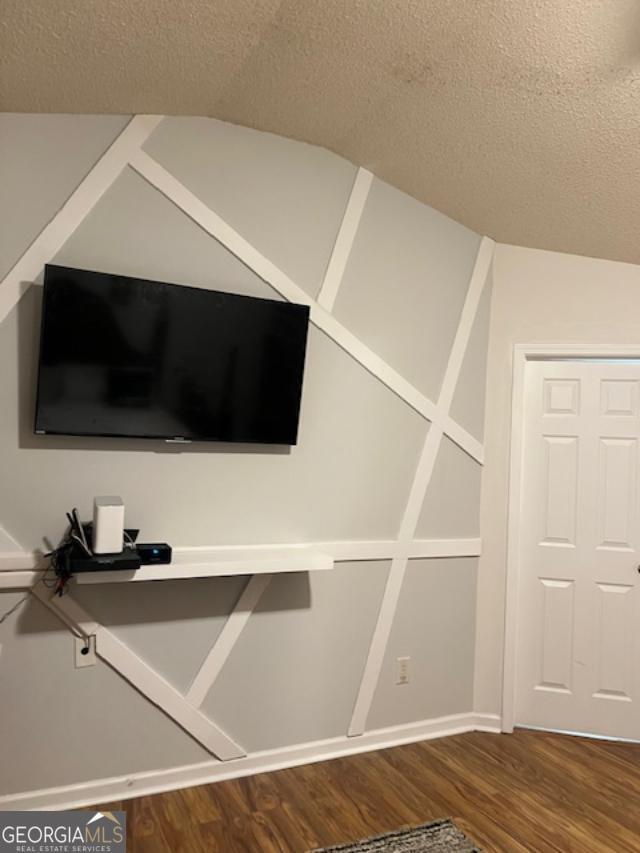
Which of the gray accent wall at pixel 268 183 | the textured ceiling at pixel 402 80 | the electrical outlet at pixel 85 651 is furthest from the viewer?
the gray accent wall at pixel 268 183

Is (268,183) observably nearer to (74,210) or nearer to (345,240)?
(345,240)

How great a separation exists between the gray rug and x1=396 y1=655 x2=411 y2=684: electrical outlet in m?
0.77

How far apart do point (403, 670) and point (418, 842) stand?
0.90 metres

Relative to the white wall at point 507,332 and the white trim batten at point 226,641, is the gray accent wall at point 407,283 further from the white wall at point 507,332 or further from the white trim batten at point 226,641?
the white trim batten at point 226,641

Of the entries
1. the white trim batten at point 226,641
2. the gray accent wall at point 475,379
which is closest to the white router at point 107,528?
the white trim batten at point 226,641

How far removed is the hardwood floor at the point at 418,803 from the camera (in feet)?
7.79

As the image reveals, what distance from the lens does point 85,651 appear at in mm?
2516

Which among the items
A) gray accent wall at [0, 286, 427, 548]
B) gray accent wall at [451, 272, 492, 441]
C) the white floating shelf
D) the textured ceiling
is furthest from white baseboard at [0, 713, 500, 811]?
the textured ceiling

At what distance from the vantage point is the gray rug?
7.56 feet

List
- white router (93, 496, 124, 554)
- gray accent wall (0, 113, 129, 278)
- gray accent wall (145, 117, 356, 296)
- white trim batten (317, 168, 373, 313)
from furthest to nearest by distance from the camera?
white trim batten (317, 168, 373, 313) → gray accent wall (145, 117, 356, 296) → gray accent wall (0, 113, 129, 278) → white router (93, 496, 124, 554)

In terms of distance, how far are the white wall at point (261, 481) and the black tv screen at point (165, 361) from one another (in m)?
0.13

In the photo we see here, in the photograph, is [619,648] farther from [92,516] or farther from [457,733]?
[92,516]

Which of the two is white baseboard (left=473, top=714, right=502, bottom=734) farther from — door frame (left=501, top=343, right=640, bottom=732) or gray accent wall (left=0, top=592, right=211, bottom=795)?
gray accent wall (left=0, top=592, right=211, bottom=795)

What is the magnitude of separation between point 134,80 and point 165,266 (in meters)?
0.68
